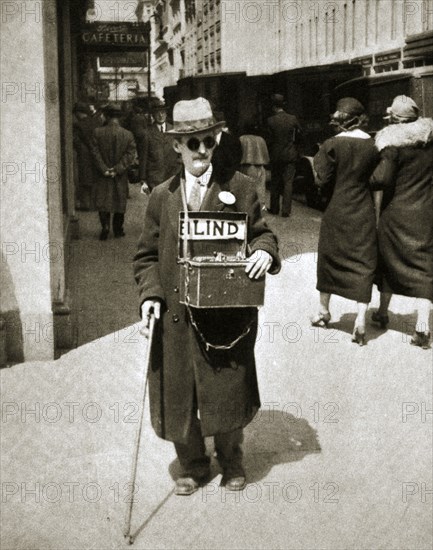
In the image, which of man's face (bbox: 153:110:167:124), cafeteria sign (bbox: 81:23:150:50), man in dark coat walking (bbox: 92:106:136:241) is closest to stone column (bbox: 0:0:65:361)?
man in dark coat walking (bbox: 92:106:136:241)

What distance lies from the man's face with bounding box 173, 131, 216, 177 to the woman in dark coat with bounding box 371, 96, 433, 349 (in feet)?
12.2

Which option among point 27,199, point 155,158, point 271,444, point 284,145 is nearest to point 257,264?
point 271,444

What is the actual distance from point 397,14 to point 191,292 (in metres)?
24.6

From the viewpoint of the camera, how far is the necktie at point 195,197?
4254mm

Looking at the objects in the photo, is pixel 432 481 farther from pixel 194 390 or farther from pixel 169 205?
pixel 169 205

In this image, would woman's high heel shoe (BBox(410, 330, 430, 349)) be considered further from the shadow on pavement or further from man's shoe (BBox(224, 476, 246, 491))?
man's shoe (BBox(224, 476, 246, 491))

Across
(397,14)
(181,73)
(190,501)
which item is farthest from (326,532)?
(181,73)

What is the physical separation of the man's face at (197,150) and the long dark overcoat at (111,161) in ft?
29.8

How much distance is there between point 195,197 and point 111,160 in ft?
30.0

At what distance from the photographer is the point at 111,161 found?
13.2 m

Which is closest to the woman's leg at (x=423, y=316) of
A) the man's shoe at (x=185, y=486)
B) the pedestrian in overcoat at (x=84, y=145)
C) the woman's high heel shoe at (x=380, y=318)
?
the woman's high heel shoe at (x=380, y=318)

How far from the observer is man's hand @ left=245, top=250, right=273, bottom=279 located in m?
4.07

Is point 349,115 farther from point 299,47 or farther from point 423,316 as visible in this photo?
point 299,47

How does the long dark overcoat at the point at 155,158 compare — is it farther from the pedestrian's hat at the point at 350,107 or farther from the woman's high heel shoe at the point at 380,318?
the pedestrian's hat at the point at 350,107
